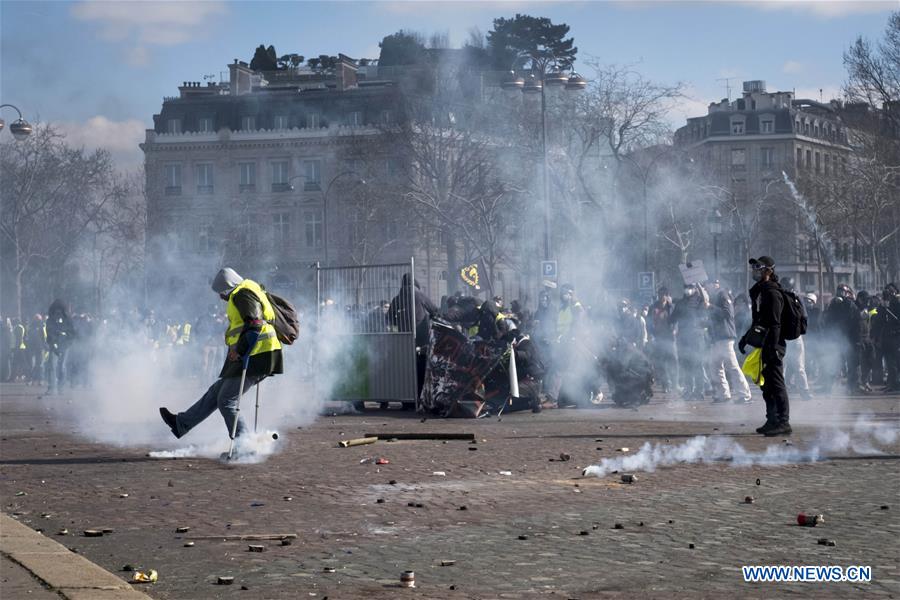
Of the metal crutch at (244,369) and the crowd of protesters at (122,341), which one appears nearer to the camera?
the metal crutch at (244,369)

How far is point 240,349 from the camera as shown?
11859 millimetres

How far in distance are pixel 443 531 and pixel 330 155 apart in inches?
2330

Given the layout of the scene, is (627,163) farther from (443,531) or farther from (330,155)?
(443,531)

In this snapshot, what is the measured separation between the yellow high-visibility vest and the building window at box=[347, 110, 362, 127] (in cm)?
4631

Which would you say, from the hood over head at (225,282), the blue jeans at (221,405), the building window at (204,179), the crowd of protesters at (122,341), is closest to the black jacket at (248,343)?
the blue jeans at (221,405)

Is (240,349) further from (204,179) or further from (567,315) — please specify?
(204,179)

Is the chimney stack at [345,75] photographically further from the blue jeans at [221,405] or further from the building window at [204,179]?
the blue jeans at [221,405]

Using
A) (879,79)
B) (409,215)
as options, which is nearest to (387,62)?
(409,215)

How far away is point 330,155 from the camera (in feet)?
217

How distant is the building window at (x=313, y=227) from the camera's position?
7319 cm

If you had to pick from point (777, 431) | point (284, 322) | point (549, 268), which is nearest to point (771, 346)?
point (777, 431)

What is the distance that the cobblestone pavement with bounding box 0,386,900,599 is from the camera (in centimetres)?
655

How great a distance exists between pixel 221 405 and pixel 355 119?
4879 centimetres

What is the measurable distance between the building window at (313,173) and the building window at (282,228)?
9.87ft
